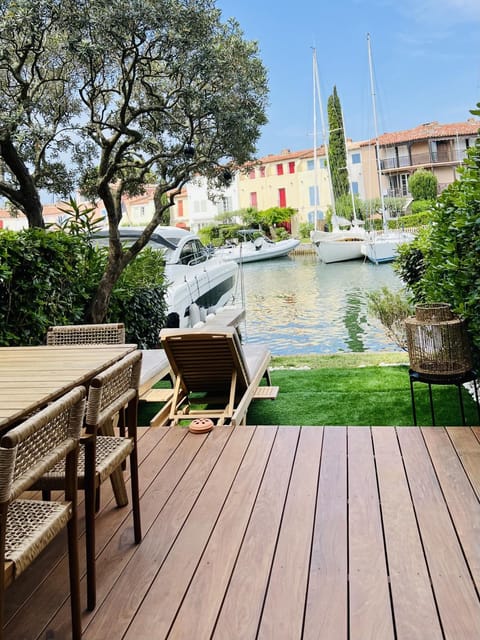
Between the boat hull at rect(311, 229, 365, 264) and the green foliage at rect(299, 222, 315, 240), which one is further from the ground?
the green foliage at rect(299, 222, 315, 240)

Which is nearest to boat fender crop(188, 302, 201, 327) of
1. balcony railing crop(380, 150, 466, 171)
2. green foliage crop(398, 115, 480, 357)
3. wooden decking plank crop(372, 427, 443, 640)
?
green foliage crop(398, 115, 480, 357)

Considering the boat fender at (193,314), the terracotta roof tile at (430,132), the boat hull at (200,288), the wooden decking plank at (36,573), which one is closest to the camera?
the wooden decking plank at (36,573)

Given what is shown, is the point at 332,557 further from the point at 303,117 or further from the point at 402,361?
the point at 303,117

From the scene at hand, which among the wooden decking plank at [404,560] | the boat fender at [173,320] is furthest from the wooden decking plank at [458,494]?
the boat fender at [173,320]

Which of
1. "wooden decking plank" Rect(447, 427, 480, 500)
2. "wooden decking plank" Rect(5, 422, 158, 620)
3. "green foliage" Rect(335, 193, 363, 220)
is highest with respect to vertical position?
"green foliage" Rect(335, 193, 363, 220)

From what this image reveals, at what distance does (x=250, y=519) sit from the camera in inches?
88.7

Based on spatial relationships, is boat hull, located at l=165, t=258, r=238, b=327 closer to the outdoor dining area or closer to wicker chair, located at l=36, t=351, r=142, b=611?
the outdoor dining area

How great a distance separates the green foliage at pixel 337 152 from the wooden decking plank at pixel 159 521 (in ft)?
106

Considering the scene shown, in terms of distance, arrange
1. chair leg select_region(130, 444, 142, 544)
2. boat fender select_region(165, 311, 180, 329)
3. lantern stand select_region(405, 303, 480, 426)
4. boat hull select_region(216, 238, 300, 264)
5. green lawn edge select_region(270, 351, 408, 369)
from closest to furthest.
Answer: chair leg select_region(130, 444, 142, 544) → lantern stand select_region(405, 303, 480, 426) → green lawn edge select_region(270, 351, 408, 369) → boat fender select_region(165, 311, 180, 329) → boat hull select_region(216, 238, 300, 264)

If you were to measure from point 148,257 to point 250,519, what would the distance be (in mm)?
4943

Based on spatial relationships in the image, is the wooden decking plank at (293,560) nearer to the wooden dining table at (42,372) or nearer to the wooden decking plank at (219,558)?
the wooden decking plank at (219,558)

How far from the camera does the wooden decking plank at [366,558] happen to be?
1585 millimetres

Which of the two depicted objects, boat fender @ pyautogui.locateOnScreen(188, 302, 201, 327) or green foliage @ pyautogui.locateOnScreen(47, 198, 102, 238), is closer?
green foliage @ pyautogui.locateOnScreen(47, 198, 102, 238)

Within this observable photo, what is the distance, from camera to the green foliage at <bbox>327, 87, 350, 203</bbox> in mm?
33812
